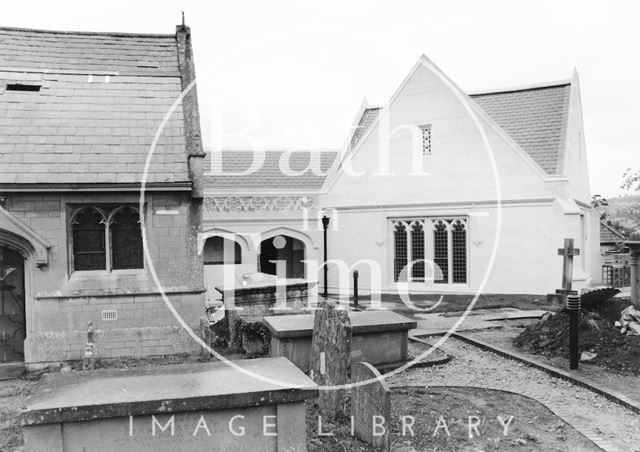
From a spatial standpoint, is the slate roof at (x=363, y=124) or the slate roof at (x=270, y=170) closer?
the slate roof at (x=270, y=170)

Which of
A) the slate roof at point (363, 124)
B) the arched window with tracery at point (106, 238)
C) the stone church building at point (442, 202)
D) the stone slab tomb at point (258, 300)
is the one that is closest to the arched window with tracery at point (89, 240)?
the arched window with tracery at point (106, 238)

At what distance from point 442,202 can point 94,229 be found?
45.9ft

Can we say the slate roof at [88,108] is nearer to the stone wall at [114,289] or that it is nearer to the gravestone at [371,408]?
the stone wall at [114,289]

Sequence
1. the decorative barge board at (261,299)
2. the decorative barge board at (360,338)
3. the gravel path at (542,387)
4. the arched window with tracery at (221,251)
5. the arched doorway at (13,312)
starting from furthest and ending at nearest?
the arched window with tracery at (221,251)
the decorative barge board at (261,299)
the arched doorway at (13,312)
the decorative barge board at (360,338)
the gravel path at (542,387)

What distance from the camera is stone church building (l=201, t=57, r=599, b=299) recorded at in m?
20.6

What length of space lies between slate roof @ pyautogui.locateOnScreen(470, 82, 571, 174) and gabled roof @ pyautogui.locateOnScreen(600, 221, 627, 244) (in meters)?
11.2

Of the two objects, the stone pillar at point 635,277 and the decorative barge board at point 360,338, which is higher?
the stone pillar at point 635,277

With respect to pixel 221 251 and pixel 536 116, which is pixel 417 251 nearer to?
pixel 536 116

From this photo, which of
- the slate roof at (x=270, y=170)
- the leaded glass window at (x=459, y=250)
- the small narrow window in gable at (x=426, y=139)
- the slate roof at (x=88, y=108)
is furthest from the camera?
the slate roof at (x=270, y=170)

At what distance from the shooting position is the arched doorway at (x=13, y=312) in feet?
38.5

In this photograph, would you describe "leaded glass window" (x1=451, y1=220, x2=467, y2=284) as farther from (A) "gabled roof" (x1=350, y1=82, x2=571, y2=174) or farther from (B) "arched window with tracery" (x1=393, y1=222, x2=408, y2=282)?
(A) "gabled roof" (x1=350, y1=82, x2=571, y2=174)

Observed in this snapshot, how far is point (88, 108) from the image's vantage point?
13312 mm

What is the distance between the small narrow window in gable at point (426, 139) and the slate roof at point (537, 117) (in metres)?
3.43

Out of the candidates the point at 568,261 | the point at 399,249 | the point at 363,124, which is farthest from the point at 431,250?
the point at 363,124
